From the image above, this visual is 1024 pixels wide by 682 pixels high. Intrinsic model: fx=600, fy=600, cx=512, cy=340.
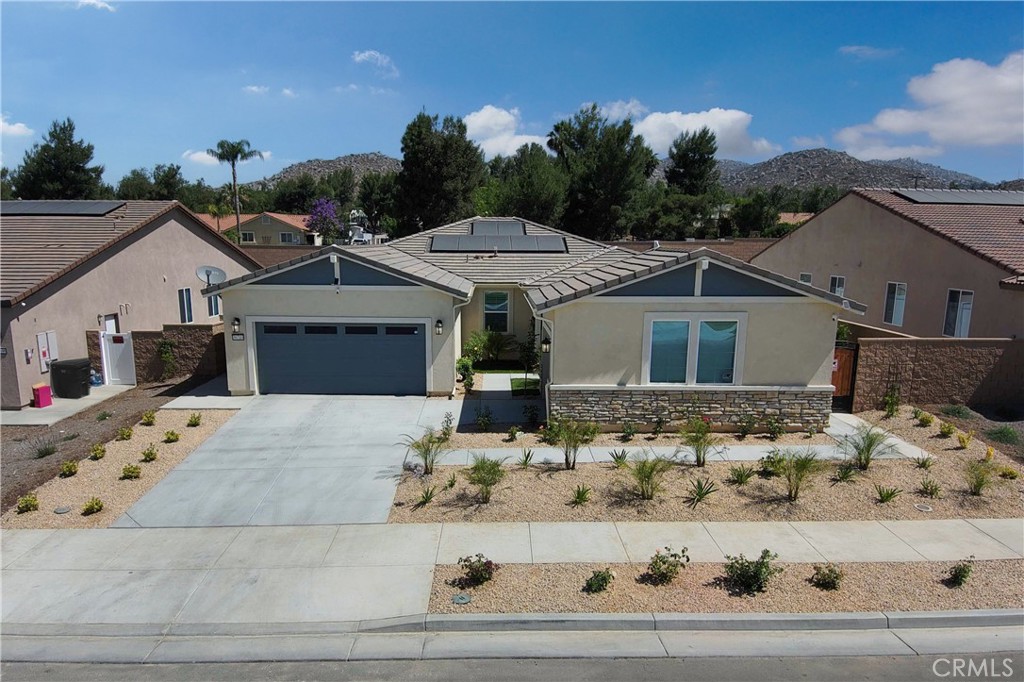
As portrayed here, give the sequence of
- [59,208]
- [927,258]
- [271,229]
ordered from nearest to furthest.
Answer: [927,258] → [59,208] → [271,229]

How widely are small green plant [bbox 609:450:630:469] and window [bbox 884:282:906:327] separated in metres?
14.2

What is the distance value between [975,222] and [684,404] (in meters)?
13.8

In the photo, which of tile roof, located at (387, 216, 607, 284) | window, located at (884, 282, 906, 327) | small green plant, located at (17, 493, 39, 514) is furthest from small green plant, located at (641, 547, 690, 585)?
window, located at (884, 282, 906, 327)

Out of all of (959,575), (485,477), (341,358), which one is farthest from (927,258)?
(341,358)

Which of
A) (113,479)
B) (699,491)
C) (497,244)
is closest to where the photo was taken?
(699,491)

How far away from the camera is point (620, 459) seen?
35.0ft

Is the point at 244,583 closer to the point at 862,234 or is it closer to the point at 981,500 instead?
the point at 981,500

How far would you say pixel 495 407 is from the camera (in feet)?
47.2

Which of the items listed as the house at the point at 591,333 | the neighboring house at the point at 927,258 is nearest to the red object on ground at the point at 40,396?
the house at the point at 591,333

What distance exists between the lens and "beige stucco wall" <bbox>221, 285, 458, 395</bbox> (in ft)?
48.8

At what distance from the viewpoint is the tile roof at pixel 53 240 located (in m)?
15.6

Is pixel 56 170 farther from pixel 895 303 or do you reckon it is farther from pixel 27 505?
pixel 895 303

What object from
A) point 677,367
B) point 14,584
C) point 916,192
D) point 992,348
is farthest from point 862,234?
point 14,584

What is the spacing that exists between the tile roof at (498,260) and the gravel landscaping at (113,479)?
29.6 ft
